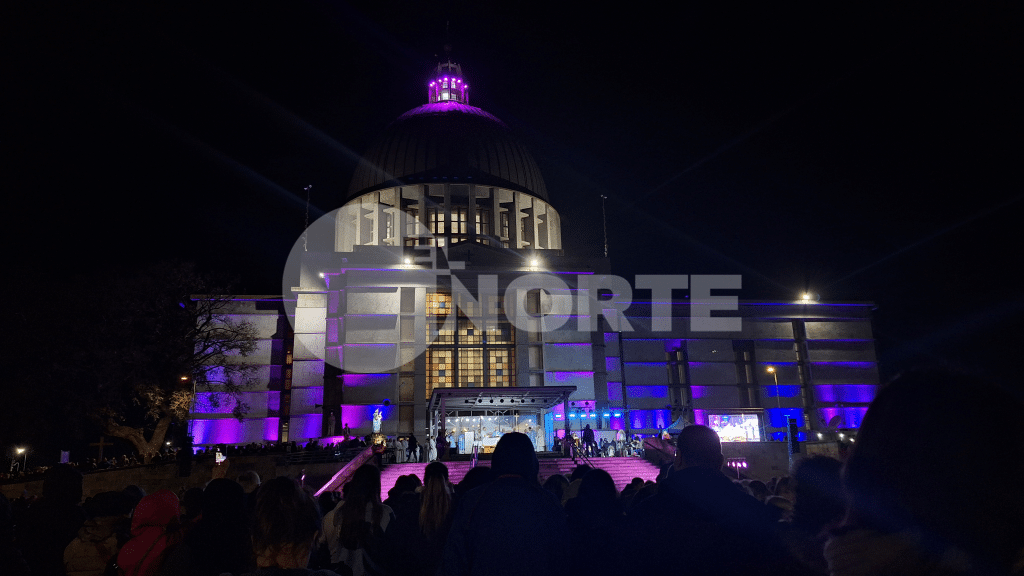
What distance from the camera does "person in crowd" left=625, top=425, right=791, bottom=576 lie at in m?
3.47

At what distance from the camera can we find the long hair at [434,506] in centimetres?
562

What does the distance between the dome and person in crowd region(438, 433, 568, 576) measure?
46.2 m

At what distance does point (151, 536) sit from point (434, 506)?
7.47 ft

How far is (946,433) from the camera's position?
1.79 meters

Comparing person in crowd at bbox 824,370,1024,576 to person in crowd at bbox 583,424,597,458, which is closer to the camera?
person in crowd at bbox 824,370,1024,576

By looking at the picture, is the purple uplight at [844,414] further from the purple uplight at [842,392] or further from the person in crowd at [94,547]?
the person in crowd at [94,547]

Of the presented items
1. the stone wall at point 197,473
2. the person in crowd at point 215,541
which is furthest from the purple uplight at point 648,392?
the person in crowd at point 215,541

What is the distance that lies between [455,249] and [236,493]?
124 ft

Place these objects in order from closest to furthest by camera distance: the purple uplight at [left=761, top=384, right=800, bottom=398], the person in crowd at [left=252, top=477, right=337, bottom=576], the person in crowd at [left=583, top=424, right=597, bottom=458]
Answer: the person in crowd at [left=252, top=477, right=337, bottom=576], the person in crowd at [left=583, top=424, right=597, bottom=458], the purple uplight at [left=761, top=384, right=800, bottom=398]

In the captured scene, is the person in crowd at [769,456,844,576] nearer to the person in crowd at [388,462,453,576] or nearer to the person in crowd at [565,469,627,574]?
the person in crowd at [565,469,627,574]

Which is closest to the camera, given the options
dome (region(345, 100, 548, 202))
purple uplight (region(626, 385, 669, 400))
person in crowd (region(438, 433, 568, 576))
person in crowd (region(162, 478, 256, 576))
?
person in crowd (region(438, 433, 568, 576))

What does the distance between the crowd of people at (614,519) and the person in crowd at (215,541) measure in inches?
0.4

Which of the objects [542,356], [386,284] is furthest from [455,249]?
[542,356]

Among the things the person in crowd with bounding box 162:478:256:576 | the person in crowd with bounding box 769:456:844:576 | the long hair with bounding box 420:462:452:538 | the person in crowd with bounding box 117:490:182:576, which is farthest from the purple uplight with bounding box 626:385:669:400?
the person in crowd with bounding box 162:478:256:576
